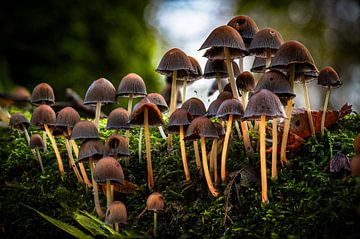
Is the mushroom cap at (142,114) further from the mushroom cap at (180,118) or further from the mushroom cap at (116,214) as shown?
the mushroom cap at (116,214)

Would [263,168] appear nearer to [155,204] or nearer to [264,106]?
[264,106]

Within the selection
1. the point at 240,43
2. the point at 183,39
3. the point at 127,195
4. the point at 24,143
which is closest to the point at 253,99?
the point at 240,43

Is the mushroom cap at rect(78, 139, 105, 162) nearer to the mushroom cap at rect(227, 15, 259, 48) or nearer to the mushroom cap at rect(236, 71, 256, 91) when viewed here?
the mushroom cap at rect(236, 71, 256, 91)

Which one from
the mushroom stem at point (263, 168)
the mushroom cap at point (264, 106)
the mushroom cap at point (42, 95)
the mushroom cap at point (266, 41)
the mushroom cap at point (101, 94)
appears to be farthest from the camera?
the mushroom cap at point (42, 95)

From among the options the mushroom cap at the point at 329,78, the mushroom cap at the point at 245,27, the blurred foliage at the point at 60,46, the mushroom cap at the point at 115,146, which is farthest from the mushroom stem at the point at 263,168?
the blurred foliage at the point at 60,46

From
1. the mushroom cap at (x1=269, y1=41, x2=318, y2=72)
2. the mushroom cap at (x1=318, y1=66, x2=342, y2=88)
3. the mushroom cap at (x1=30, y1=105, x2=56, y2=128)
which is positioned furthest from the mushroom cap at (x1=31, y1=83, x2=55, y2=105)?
the mushroom cap at (x1=318, y1=66, x2=342, y2=88)

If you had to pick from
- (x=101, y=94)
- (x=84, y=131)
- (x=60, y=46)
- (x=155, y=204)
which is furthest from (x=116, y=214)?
(x=60, y=46)
